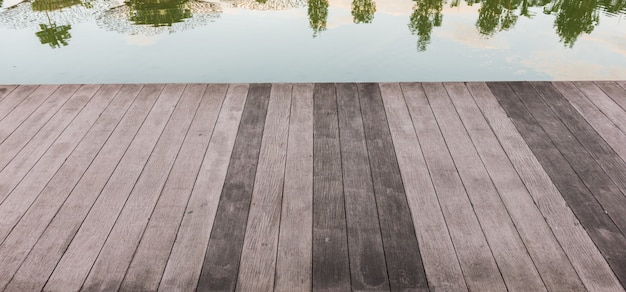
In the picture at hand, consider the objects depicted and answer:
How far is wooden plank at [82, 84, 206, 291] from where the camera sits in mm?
1396

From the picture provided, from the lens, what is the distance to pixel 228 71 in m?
3.18

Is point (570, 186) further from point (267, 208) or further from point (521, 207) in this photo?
point (267, 208)

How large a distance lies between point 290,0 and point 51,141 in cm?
289

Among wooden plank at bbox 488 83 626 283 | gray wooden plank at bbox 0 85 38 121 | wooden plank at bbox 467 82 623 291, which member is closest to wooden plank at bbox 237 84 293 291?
wooden plank at bbox 467 82 623 291

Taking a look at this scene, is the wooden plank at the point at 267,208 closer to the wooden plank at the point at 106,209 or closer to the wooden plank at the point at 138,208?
the wooden plank at the point at 138,208

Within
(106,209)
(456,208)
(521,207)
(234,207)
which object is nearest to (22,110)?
(106,209)

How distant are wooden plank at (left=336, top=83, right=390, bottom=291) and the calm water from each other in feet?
3.24

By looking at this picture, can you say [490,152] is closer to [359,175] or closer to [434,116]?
[434,116]

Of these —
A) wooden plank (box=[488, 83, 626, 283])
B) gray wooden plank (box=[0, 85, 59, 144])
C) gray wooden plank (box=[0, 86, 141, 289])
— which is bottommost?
wooden plank (box=[488, 83, 626, 283])

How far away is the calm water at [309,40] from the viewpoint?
10.3 ft

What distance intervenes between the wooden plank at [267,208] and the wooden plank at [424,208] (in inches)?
18.3

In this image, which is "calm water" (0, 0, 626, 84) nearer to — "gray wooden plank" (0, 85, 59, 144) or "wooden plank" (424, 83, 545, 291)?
"gray wooden plank" (0, 85, 59, 144)

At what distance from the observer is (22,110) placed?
7.61 feet

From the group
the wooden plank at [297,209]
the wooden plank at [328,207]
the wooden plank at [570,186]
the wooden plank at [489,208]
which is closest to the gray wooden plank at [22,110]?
the wooden plank at [297,209]
